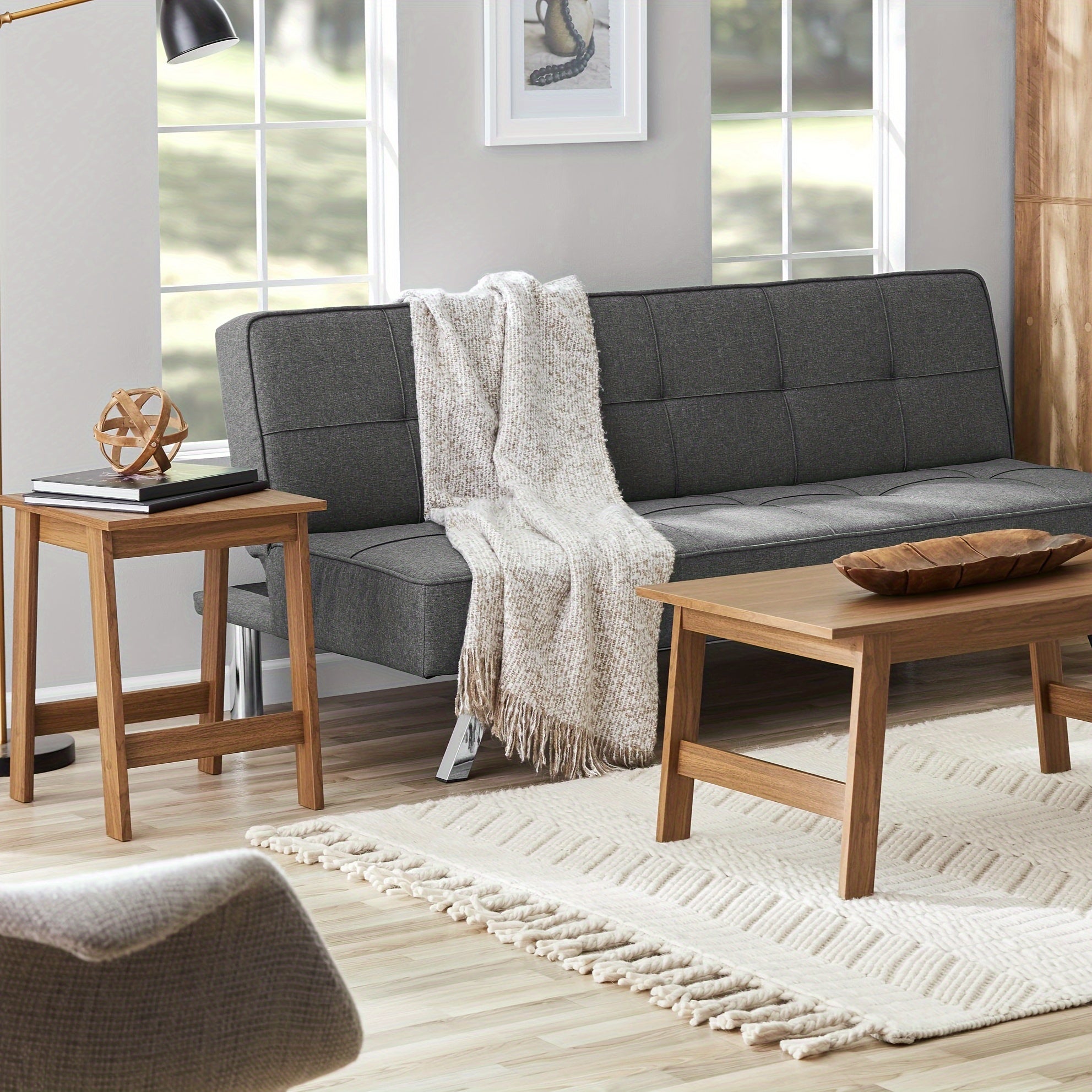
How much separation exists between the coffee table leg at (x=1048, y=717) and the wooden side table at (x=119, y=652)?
1.41 metres

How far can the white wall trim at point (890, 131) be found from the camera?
5215 millimetres

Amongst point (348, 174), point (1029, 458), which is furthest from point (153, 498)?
point (1029, 458)

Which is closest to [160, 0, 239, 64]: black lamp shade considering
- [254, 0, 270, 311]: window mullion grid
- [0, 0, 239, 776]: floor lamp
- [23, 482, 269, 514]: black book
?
[0, 0, 239, 776]: floor lamp

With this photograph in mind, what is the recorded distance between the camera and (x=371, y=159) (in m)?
4.56

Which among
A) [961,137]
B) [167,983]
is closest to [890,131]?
[961,137]

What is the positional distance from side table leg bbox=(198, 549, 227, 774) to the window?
1.04m

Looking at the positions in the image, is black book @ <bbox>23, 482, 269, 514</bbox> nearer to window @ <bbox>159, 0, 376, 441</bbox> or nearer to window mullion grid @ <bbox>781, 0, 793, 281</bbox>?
window @ <bbox>159, 0, 376, 441</bbox>

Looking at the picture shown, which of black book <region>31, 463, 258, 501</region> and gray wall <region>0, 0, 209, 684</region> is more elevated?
gray wall <region>0, 0, 209, 684</region>

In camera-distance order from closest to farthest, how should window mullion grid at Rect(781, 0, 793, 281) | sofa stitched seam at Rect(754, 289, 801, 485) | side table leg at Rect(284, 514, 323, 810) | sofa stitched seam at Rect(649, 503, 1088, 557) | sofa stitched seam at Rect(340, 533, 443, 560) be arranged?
side table leg at Rect(284, 514, 323, 810), sofa stitched seam at Rect(340, 533, 443, 560), sofa stitched seam at Rect(649, 503, 1088, 557), sofa stitched seam at Rect(754, 289, 801, 485), window mullion grid at Rect(781, 0, 793, 281)

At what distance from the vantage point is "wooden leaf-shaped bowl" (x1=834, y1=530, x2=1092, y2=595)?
2.99m

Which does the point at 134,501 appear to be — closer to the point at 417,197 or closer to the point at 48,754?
the point at 48,754

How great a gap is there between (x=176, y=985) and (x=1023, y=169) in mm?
4534

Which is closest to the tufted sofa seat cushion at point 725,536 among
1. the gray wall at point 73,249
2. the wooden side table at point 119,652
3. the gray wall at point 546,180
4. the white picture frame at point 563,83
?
the wooden side table at point 119,652

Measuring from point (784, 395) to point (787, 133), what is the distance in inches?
36.2
